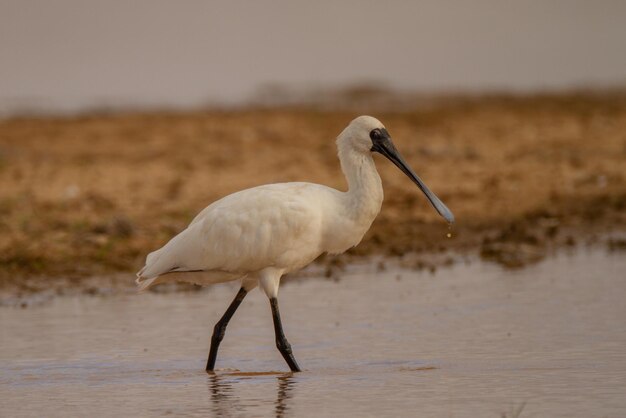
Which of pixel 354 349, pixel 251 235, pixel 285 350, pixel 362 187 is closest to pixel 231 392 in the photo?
pixel 285 350

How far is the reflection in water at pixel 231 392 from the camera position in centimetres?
763

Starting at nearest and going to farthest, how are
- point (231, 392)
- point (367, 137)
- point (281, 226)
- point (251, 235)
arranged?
point (231, 392), point (281, 226), point (251, 235), point (367, 137)

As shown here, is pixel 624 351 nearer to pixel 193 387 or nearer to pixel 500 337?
pixel 500 337

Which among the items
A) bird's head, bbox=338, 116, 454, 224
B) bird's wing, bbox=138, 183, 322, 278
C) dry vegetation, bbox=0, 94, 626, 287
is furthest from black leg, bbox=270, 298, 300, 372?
dry vegetation, bbox=0, 94, 626, 287

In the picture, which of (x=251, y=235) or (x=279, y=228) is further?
(x=251, y=235)

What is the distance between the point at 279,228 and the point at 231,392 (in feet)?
3.88

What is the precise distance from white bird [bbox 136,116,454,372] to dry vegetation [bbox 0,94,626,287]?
12.4 ft

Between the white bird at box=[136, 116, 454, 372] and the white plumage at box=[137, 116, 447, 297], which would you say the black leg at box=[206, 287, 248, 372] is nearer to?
the white bird at box=[136, 116, 454, 372]

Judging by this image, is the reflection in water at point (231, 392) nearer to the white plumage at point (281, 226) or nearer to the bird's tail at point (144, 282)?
the white plumage at point (281, 226)

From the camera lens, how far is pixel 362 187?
29.2 ft

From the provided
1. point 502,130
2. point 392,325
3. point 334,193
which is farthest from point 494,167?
point 334,193

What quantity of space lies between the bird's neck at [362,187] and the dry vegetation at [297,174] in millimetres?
4159

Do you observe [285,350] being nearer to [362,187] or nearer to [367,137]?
[362,187]

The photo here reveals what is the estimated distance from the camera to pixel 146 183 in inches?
650
